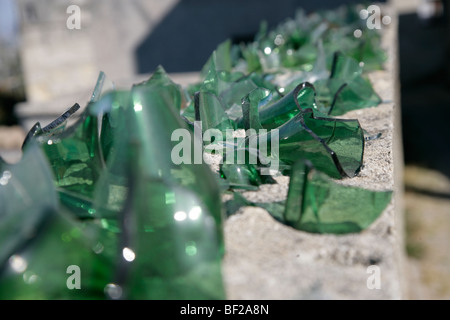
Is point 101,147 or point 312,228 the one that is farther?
point 101,147

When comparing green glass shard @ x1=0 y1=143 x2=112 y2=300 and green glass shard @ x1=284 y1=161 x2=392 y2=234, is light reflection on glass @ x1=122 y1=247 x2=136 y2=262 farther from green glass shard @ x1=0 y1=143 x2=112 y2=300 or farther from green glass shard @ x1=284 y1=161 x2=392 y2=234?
green glass shard @ x1=284 y1=161 x2=392 y2=234

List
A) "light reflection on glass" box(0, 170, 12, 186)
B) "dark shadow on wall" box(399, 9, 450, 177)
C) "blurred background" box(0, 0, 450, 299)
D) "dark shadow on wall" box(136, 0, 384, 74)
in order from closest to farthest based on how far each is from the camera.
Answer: "light reflection on glass" box(0, 170, 12, 186), "blurred background" box(0, 0, 450, 299), "dark shadow on wall" box(136, 0, 384, 74), "dark shadow on wall" box(399, 9, 450, 177)

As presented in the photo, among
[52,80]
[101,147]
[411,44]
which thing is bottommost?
[101,147]

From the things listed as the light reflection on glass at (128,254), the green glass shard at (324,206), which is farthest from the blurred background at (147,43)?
the light reflection on glass at (128,254)

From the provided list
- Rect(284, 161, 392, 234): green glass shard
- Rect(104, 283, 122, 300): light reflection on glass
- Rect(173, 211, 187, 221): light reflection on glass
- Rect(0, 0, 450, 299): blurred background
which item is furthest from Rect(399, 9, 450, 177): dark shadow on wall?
Rect(104, 283, 122, 300): light reflection on glass

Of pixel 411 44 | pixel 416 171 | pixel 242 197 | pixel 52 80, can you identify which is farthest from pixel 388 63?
pixel 411 44

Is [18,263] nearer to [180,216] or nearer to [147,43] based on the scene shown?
[180,216]

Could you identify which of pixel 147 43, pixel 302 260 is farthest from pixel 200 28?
pixel 302 260
